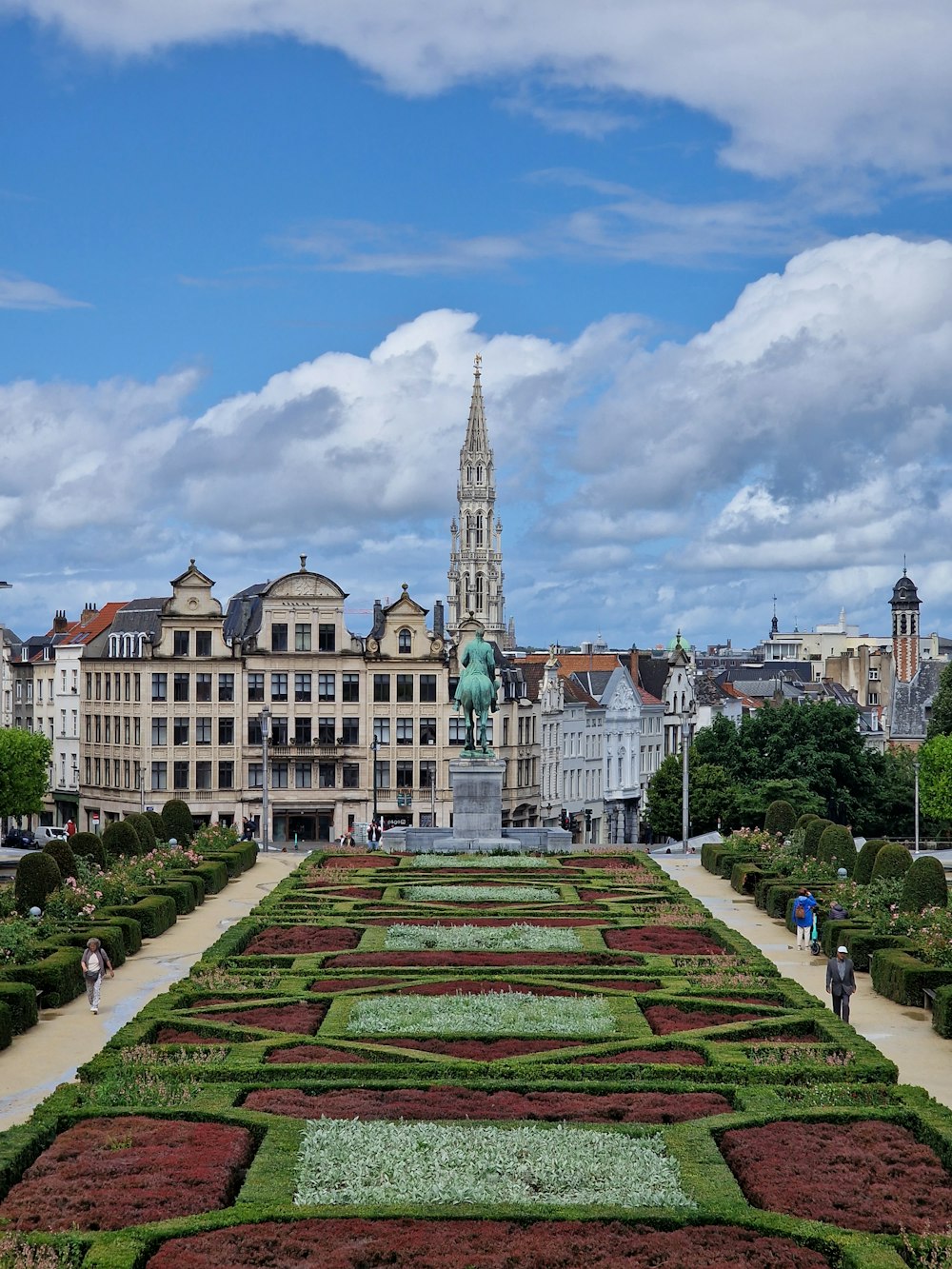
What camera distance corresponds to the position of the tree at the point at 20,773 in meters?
84.3

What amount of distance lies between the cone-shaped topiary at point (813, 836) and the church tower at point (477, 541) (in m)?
106

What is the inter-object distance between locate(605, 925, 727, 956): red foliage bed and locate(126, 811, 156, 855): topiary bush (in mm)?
19468

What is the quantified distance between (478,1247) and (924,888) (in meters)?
24.7

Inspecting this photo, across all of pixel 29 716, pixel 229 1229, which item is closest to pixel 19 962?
pixel 229 1229

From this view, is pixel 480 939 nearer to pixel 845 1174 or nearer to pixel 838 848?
pixel 838 848

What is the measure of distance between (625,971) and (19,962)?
444 inches

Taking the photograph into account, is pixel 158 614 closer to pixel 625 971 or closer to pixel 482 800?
pixel 482 800

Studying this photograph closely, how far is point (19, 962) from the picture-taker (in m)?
34.7

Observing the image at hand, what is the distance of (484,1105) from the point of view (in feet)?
76.6

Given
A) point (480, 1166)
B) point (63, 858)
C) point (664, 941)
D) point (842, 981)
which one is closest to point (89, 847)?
point (63, 858)

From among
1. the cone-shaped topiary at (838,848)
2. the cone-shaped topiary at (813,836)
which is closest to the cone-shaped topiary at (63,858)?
the cone-shaped topiary at (838,848)

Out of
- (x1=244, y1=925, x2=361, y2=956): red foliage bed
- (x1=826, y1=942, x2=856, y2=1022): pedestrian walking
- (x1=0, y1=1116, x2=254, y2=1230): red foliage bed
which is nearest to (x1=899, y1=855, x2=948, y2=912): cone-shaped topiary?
(x1=826, y1=942, x2=856, y2=1022): pedestrian walking

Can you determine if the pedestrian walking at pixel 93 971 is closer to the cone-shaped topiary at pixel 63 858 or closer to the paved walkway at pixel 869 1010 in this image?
the cone-shaped topiary at pixel 63 858

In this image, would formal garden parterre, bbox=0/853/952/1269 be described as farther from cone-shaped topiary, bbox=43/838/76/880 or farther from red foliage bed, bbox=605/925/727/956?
cone-shaped topiary, bbox=43/838/76/880
